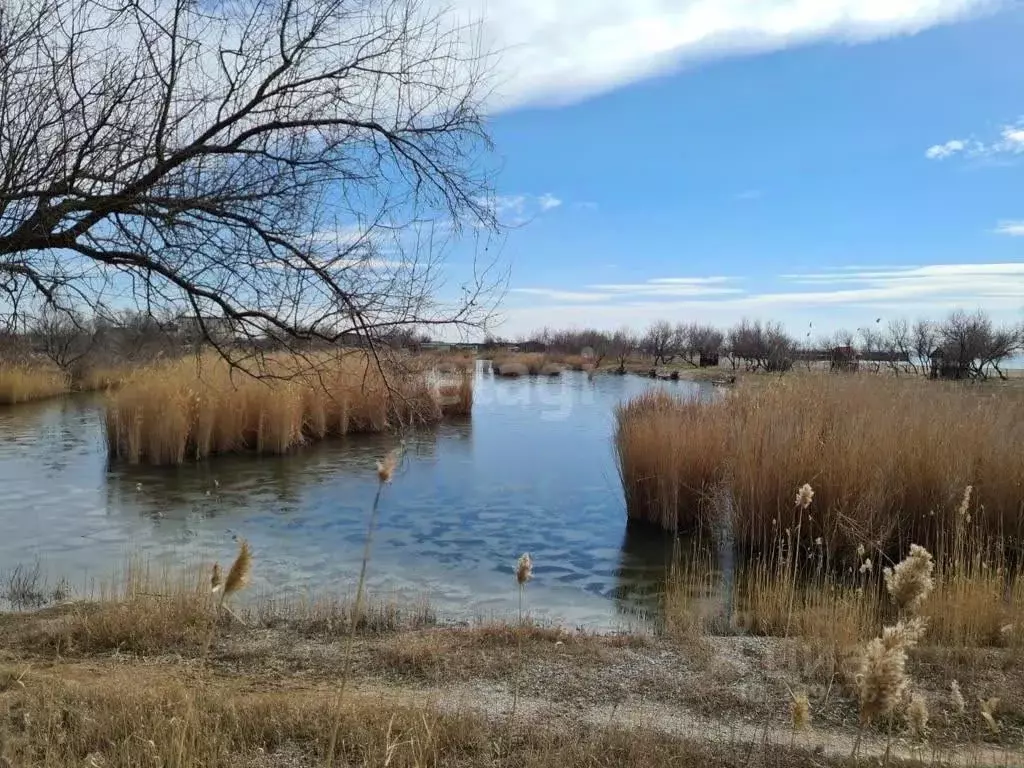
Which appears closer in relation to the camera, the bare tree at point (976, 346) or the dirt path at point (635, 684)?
the dirt path at point (635, 684)

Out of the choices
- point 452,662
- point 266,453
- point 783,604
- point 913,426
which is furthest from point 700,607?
point 266,453

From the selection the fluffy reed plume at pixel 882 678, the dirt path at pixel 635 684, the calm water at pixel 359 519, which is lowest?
the calm water at pixel 359 519

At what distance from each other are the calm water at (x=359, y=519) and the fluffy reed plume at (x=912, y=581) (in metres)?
3.69

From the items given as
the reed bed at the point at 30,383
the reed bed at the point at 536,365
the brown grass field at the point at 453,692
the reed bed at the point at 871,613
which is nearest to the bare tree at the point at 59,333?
Answer: the brown grass field at the point at 453,692

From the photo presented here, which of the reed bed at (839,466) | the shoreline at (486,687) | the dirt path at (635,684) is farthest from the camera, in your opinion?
the reed bed at (839,466)

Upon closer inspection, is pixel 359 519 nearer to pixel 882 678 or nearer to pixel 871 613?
pixel 871 613

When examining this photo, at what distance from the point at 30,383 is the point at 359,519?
22501mm

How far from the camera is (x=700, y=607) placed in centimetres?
700

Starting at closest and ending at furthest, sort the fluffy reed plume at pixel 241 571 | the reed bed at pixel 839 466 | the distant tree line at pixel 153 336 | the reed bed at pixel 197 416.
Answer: the fluffy reed plume at pixel 241 571
the distant tree line at pixel 153 336
the reed bed at pixel 839 466
the reed bed at pixel 197 416

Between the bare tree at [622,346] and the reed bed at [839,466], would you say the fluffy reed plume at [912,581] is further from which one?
the bare tree at [622,346]

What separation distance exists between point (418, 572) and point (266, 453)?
376 inches

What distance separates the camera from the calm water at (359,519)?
321 inches

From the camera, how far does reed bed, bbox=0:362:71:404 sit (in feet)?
86.3

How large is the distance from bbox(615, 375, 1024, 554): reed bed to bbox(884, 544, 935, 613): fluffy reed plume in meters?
6.39
